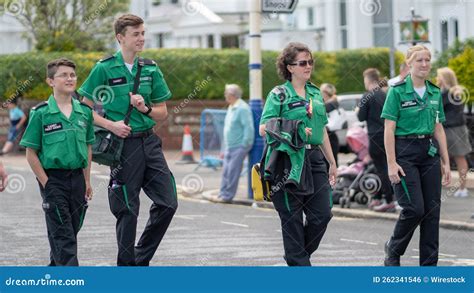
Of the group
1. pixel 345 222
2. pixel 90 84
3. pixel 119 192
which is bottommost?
pixel 345 222

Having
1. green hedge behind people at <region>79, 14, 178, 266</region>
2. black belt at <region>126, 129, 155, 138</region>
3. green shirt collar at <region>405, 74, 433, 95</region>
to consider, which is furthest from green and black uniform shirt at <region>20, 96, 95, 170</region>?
green shirt collar at <region>405, 74, 433, 95</region>

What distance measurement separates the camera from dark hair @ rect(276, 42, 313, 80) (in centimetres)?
886

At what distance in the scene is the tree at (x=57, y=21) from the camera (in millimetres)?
33219

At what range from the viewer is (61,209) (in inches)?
329

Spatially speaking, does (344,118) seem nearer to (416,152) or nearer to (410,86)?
(410,86)

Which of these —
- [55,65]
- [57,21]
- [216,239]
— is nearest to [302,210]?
[55,65]

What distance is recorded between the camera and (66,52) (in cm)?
3256

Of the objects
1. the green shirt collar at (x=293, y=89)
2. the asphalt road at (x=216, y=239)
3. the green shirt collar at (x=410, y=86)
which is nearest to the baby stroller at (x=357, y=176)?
the asphalt road at (x=216, y=239)

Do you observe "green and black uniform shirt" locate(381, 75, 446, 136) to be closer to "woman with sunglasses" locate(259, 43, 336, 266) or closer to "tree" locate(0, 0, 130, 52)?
"woman with sunglasses" locate(259, 43, 336, 266)

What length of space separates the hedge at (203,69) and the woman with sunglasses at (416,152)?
1967 centimetres

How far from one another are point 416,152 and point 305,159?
1269 mm
